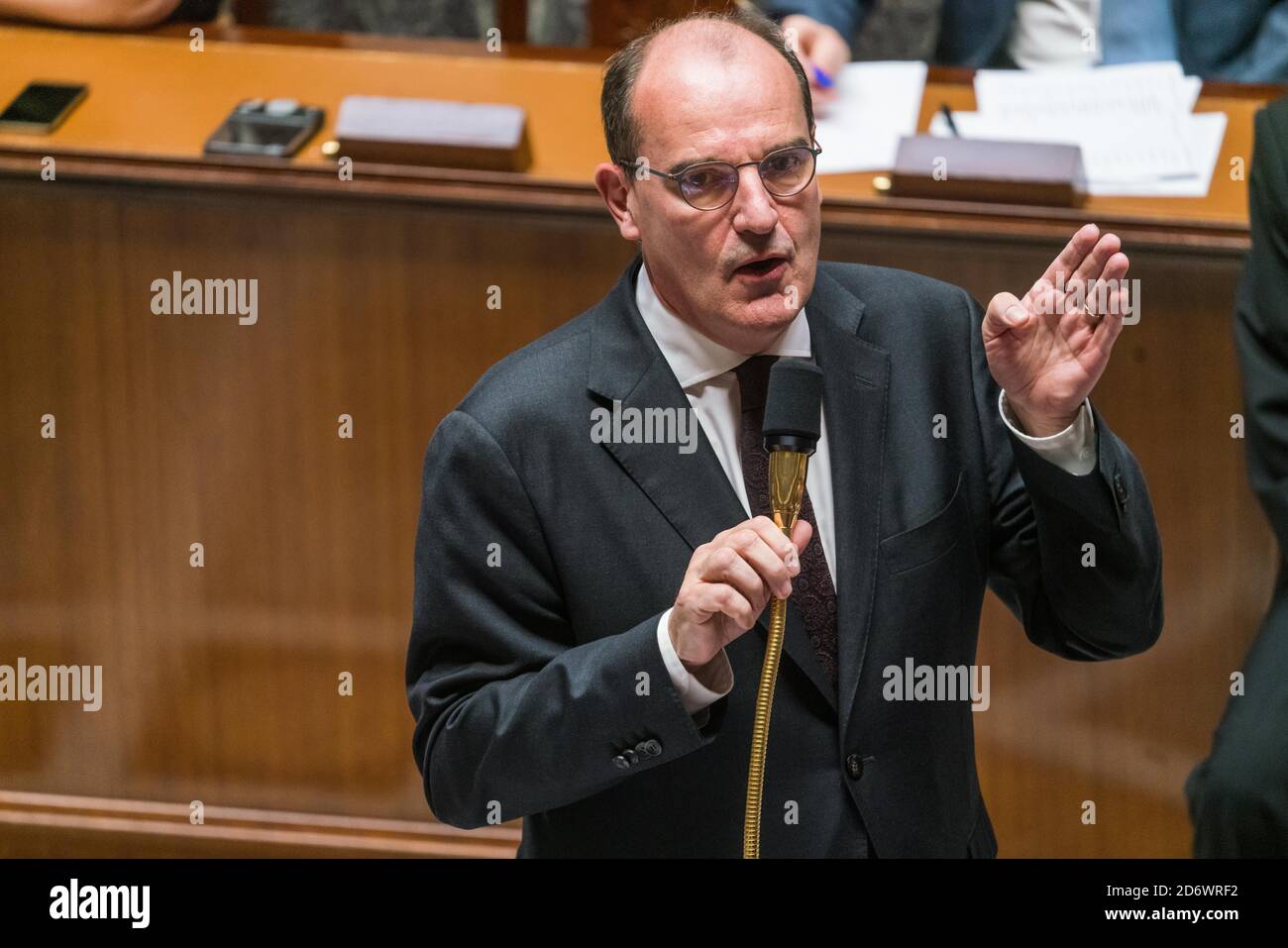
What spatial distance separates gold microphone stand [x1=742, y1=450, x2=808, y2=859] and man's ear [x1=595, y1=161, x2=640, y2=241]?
32 cm

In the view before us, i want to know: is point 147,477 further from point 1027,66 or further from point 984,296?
point 1027,66

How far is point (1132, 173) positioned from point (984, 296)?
0.25 metres

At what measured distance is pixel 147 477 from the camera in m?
2.23

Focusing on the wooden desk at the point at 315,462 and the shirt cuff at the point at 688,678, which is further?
the wooden desk at the point at 315,462

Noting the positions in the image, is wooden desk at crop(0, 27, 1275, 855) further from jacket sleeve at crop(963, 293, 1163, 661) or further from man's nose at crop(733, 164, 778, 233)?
man's nose at crop(733, 164, 778, 233)

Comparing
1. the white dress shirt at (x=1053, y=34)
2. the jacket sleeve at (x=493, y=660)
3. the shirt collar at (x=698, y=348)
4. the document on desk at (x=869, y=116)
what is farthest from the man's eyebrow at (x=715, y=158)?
the white dress shirt at (x=1053, y=34)

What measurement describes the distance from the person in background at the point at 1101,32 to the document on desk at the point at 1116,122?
29 cm

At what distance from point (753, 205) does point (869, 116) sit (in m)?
1.14

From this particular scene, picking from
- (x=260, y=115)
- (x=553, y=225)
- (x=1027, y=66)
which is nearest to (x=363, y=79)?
(x=260, y=115)

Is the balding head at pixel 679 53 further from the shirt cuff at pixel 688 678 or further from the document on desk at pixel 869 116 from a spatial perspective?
the document on desk at pixel 869 116

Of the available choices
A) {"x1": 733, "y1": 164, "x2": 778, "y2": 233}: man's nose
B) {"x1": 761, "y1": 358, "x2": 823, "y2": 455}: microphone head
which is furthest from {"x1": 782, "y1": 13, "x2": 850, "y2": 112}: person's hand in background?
{"x1": 761, "y1": 358, "x2": 823, "y2": 455}: microphone head

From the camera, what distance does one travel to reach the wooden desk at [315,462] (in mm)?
2119

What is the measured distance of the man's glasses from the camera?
122cm

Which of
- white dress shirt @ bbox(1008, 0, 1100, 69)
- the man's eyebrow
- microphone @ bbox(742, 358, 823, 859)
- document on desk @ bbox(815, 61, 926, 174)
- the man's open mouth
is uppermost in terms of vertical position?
white dress shirt @ bbox(1008, 0, 1100, 69)
